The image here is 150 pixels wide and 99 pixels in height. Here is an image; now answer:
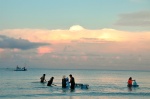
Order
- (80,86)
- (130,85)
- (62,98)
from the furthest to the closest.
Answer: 1. (130,85)
2. (80,86)
3. (62,98)

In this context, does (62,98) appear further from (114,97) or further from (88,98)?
(114,97)

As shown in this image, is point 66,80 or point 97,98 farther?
point 66,80

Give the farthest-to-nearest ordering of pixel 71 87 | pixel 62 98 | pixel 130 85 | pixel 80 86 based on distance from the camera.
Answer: pixel 130 85, pixel 80 86, pixel 71 87, pixel 62 98

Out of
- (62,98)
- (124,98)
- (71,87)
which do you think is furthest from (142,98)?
(71,87)

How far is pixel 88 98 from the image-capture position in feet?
106

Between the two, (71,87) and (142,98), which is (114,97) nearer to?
(142,98)

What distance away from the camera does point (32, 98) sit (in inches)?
1277

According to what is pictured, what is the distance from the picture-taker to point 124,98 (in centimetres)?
3316

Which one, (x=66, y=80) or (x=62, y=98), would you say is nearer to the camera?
(x=62, y=98)

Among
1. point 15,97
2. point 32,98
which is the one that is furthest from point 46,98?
point 15,97

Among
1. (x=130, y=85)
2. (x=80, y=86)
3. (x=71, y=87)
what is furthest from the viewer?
(x=130, y=85)

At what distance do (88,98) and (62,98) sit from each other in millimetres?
2740

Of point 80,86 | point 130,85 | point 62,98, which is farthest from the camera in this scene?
point 130,85

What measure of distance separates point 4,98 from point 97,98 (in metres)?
9.84
